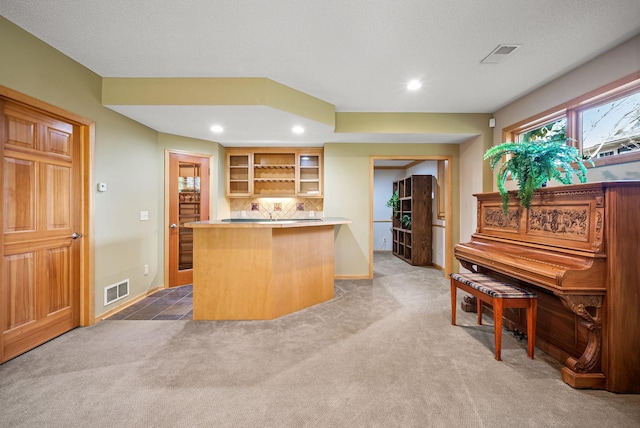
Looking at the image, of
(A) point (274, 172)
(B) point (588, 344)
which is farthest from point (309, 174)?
(B) point (588, 344)

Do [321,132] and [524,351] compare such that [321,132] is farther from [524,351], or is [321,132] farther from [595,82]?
[524,351]

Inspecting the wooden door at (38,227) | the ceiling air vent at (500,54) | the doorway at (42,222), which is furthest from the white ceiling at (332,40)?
the wooden door at (38,227)

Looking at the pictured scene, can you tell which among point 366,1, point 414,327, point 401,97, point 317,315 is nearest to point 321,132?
point 401,97

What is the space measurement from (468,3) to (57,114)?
3.54 meters

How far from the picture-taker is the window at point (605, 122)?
2.33 m

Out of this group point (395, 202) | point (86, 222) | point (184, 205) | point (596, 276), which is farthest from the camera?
point (395, 202)

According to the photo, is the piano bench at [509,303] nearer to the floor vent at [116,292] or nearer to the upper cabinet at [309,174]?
the upper cabinet at [309,174]

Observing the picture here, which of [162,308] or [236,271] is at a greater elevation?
[236,271]

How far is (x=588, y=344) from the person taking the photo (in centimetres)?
186

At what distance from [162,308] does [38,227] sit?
58.8 inches

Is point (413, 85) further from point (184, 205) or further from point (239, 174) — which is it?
point (184, 205)

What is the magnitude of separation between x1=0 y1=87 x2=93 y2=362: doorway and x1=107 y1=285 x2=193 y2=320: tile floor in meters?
0.40

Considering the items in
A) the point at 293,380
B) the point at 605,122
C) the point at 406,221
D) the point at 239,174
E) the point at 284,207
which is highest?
the point at 605,122

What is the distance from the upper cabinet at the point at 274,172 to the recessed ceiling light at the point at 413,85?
2.11 m
